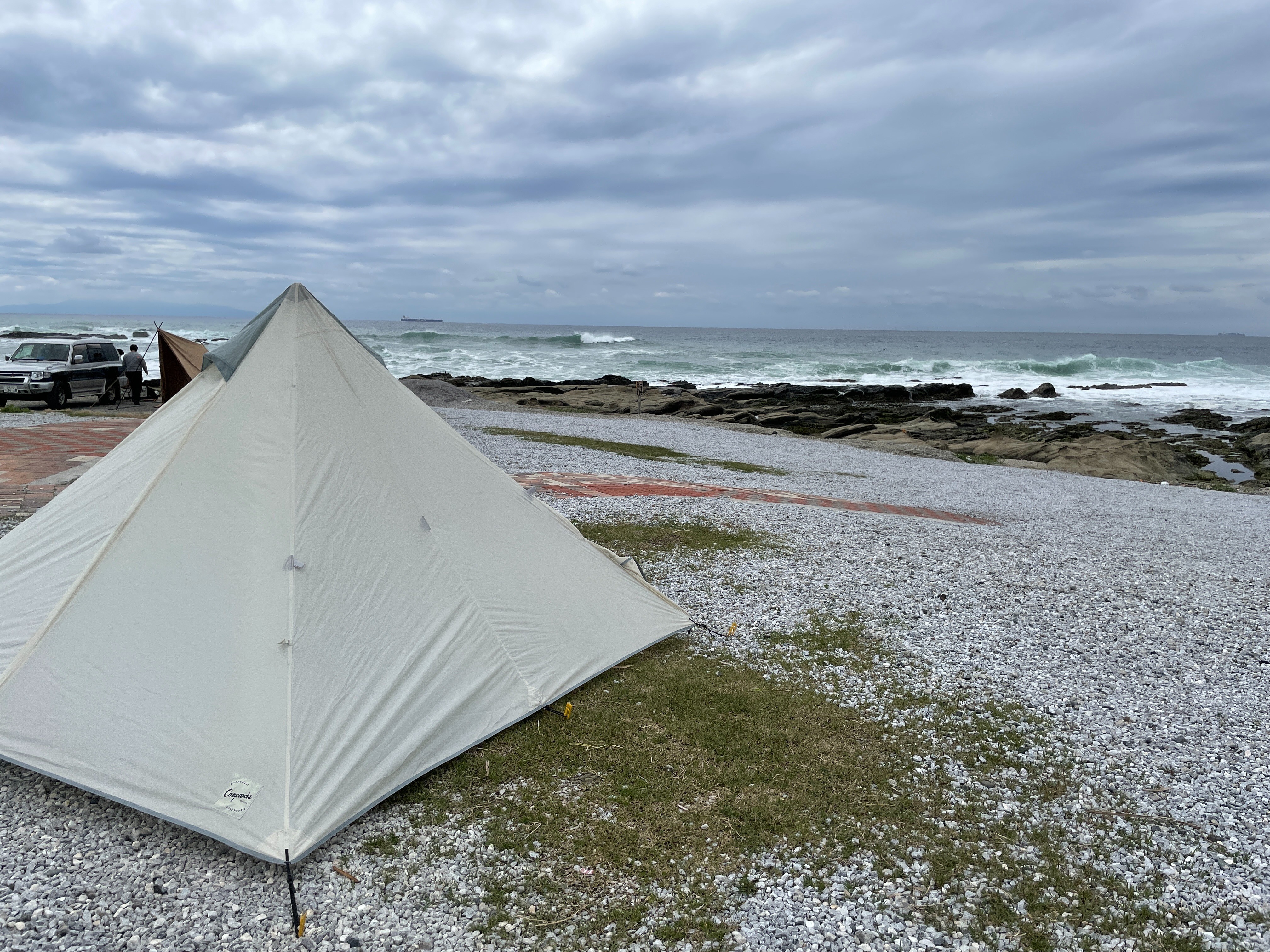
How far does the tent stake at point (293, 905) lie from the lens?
3.14 m

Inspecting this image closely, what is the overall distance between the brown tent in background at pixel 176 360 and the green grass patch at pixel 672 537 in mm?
10445

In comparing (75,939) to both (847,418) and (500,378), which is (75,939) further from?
(500,378)

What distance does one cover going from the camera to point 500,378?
45.5m

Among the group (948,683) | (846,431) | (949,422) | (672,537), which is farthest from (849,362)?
(948,683)

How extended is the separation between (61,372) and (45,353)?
128cm

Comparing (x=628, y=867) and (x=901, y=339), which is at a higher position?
(x=901, y=339)

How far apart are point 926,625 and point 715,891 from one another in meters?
4.10

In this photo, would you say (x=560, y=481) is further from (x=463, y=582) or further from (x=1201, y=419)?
(x=1201, y=419)

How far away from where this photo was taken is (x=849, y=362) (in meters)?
71.2

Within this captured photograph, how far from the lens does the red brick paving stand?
10930 millimetres

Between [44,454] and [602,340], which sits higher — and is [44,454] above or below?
below

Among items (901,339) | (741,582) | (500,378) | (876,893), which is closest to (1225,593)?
(741,582)

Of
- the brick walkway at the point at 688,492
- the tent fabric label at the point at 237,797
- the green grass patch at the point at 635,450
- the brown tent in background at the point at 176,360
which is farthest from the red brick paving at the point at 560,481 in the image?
the tent fabric label at the point at 237,797

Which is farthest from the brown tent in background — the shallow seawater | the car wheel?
the shallow seawater
